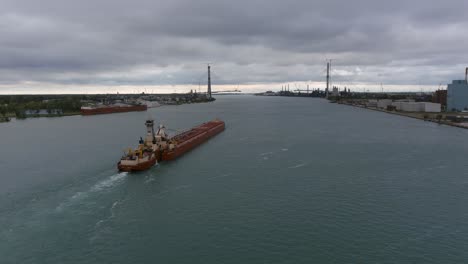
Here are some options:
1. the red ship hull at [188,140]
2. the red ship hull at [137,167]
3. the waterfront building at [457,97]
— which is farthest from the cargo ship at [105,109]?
→ the waterfront building at [457,97]

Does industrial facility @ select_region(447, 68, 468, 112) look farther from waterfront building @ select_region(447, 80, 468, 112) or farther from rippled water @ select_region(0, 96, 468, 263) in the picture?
rippled water @ select_region(0, 96, 468, 263)

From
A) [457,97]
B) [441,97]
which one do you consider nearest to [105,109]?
[457,97]

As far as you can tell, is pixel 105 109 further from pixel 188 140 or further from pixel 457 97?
pixel 457 97

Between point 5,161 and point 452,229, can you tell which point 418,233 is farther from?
point 5,161

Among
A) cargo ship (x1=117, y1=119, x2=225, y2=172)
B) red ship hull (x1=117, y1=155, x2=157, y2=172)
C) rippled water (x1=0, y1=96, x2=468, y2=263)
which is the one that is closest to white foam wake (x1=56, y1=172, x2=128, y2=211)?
rippled water (x1=0, y1=96, x2=468, y2=263)

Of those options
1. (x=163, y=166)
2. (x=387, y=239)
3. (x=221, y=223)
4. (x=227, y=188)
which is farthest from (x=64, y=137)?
(x=387, y=239)

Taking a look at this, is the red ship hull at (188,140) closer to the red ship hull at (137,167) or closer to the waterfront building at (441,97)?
the red ship hull at (137,167)
